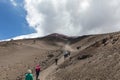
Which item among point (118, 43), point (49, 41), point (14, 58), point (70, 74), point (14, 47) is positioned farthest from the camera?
point (49, 41)

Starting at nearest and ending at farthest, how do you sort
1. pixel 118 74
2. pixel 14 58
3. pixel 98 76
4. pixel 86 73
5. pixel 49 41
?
pixel 118 74
pixel 98 76
pixel 86 73
pixel 14 58
pixel 49 41

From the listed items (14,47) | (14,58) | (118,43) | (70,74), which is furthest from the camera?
(14,47)

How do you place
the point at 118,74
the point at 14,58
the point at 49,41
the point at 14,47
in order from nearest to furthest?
the point at 118,74 < the point at 14,58 < the point at 14,47 < the point at 49,41

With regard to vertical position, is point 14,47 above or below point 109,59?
above

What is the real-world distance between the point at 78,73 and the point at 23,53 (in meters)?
71.3

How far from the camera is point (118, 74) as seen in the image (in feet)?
89.8

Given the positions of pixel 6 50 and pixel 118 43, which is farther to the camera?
pixel 6 50

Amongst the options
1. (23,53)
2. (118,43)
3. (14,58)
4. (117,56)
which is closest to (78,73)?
(117,56)

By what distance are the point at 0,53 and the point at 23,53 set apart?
7.02m

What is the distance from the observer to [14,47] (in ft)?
371

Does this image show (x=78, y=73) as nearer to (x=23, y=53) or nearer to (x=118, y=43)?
(x=118, y=43)

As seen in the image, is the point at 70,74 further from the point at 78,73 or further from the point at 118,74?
the point at 118,74

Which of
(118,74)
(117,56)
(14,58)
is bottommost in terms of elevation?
(118,74)

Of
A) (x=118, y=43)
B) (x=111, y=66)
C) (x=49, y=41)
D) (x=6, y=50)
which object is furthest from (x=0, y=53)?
(x=111, y=66)
